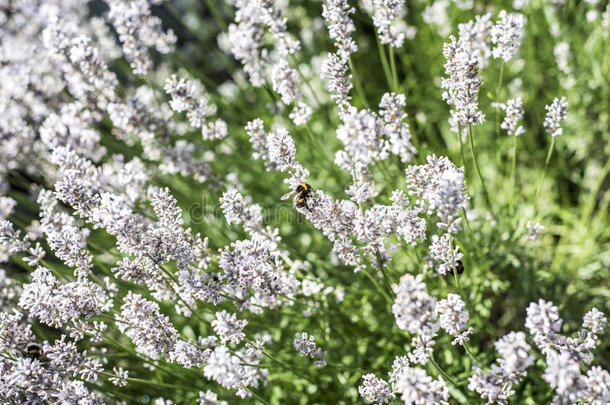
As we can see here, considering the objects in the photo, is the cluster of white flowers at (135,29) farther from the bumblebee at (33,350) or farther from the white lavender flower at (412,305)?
the white lavender flower at (412,305)

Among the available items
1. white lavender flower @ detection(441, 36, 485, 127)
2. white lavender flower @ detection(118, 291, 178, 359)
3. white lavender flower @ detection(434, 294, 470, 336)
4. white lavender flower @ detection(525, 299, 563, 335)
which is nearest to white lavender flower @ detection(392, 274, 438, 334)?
white lavender flower @ detection(434, 294, 470, 336)

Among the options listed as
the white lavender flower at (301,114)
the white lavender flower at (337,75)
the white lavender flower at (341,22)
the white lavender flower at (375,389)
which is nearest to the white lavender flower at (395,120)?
the white lavender flower at (337,75)

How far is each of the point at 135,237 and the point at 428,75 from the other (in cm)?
330

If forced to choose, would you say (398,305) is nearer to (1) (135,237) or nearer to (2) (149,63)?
(1) (135,237)

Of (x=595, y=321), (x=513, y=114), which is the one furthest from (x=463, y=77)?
(x=595, y=321)

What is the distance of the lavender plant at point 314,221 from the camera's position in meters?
2.23

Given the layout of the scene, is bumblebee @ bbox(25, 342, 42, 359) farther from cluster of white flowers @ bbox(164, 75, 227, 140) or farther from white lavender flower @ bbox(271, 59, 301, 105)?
white lavender flower @ bbox(271, 59, 301, 105)

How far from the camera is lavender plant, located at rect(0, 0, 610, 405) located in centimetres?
223

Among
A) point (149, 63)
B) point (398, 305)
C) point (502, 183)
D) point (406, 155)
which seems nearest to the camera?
point (398, 305)

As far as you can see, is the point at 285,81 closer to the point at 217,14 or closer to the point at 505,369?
the point at 217,14

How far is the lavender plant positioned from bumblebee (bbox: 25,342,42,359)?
0.02m

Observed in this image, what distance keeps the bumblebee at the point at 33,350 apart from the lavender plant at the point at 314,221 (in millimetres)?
18

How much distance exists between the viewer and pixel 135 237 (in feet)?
7.43

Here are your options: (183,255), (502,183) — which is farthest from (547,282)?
(183,255)
